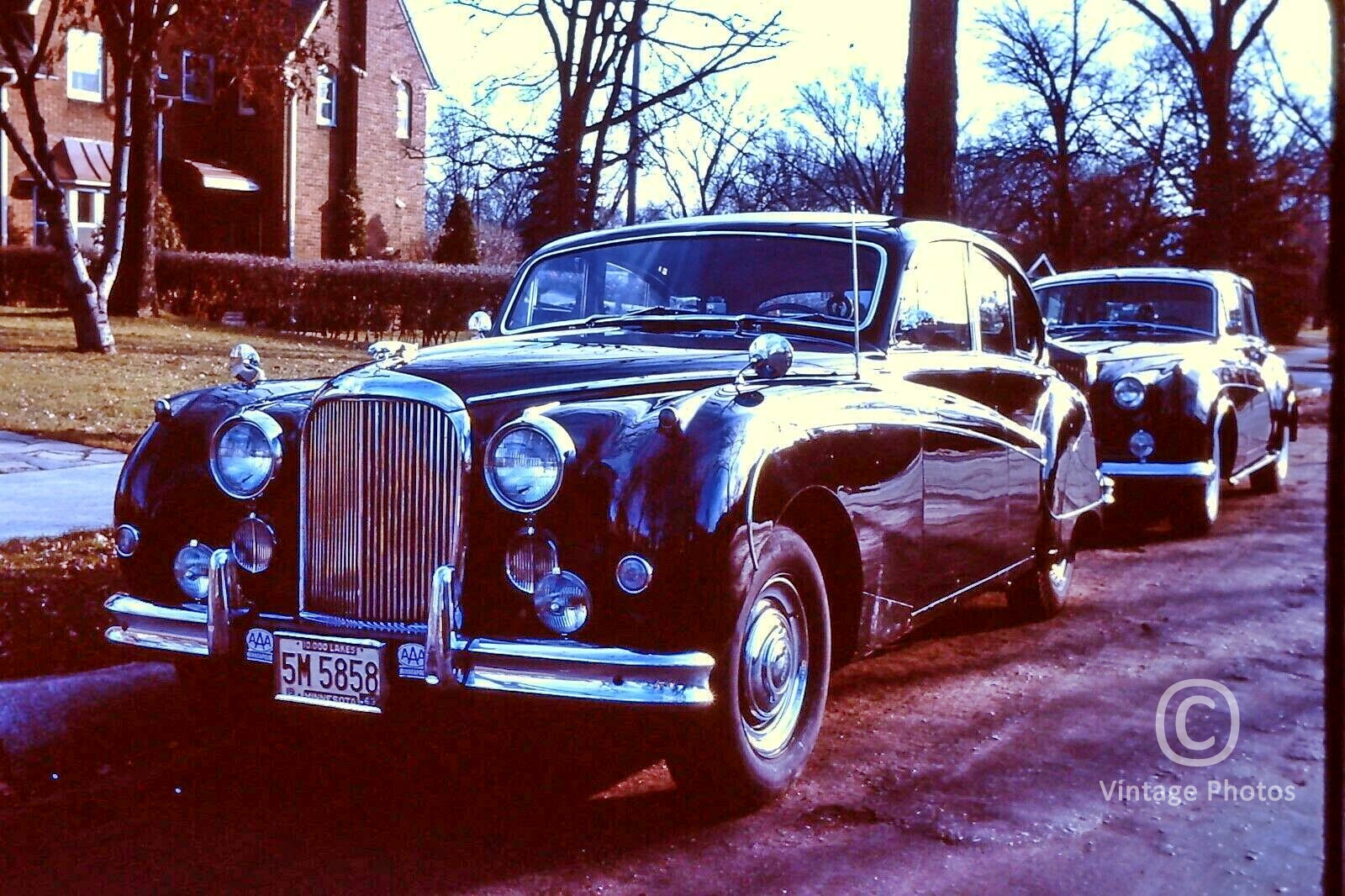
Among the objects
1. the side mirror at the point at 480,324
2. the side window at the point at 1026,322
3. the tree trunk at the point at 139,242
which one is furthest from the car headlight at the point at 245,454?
the tree trunk at the point at 139,242

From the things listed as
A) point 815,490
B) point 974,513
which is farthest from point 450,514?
point 974,513

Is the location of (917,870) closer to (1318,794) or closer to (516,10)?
(1318,794)

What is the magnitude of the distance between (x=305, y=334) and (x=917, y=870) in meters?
21.8

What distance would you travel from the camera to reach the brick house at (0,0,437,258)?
34.7m

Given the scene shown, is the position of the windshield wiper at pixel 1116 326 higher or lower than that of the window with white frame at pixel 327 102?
lower

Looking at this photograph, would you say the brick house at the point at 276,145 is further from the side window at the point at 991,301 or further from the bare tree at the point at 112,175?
the side window at the point at 991,301

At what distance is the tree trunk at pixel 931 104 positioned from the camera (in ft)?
37.0

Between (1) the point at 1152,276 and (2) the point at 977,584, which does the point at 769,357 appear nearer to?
(2) the point at 977,584

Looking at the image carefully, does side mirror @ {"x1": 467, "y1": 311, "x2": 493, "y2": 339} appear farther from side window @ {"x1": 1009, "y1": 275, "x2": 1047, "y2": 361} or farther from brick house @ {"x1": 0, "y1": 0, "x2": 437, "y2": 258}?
brick house @ {"x1": 0, "y1": 0, "x2": 437, "y2": 258}

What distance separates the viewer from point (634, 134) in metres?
19.4

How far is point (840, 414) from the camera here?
451cm

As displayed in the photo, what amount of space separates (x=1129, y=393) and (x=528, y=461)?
245 inches

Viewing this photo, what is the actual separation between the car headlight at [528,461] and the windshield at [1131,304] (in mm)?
7822

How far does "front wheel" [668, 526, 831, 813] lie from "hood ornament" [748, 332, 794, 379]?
0.51 meters
